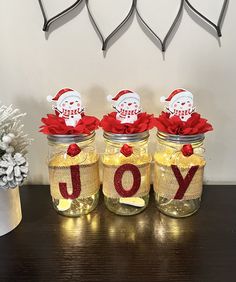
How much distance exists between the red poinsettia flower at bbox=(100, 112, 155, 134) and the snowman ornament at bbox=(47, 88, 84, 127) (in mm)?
61

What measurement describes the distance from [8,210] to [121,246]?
253 millimetres

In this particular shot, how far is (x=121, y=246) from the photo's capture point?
0.60m

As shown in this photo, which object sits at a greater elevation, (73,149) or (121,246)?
(73,149)

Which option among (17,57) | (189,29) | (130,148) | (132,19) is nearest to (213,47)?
(189,29)

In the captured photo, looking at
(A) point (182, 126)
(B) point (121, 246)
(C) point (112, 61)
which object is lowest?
(B) point (121, 246)

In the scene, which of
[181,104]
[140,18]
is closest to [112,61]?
[140,18]

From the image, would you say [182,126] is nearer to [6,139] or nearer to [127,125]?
[127,125]

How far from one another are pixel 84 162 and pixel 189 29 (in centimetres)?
42

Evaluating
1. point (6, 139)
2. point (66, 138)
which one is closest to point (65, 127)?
point (66, 138)

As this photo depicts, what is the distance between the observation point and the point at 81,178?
2.23 ft

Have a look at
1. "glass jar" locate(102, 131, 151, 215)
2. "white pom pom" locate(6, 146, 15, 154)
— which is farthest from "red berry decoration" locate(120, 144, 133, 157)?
"white pom pom" locate(6, 146, 15, 154)

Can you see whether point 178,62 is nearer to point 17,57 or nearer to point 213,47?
point 213,47

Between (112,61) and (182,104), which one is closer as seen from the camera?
(182,104)

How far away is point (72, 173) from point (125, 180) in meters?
0.12
